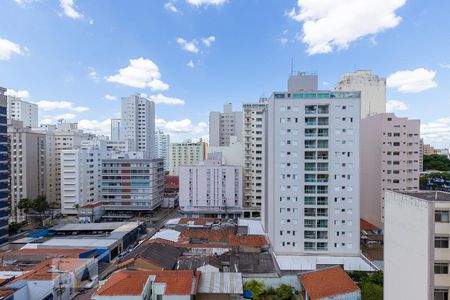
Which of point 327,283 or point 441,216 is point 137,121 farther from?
point 441,216

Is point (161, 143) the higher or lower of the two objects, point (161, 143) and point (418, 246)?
the higher

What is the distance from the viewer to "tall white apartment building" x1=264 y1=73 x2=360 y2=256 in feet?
90.5

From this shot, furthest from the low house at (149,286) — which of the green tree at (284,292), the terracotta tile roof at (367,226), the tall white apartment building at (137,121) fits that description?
the tall white apartment building at (137,121)

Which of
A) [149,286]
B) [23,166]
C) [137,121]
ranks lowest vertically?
[149,286]

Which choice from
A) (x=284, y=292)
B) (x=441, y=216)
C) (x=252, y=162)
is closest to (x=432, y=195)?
(x=441, y=216)

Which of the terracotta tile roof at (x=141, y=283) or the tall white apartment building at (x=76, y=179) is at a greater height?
the tall white apartment building at (x=76, y=179)

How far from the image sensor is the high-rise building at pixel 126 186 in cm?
5141

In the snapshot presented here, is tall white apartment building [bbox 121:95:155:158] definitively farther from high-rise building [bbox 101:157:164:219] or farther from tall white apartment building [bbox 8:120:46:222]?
high-rise building [bbox 101:157:164:219]

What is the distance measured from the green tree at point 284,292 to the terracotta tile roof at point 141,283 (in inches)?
255

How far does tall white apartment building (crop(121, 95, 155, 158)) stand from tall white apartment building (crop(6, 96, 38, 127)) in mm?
29046

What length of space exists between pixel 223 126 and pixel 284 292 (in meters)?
61.9

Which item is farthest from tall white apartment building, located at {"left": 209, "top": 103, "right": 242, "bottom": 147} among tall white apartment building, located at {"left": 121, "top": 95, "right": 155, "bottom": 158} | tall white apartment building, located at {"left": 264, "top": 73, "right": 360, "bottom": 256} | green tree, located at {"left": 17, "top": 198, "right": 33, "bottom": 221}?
tall white apartment building, located at {"left": 264, "top": 73, "right": 360, "bottom": 256}

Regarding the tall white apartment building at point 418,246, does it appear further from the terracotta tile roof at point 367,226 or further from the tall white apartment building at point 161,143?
the tall white apartment building at point 161,143

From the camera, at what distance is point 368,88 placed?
208 feet
